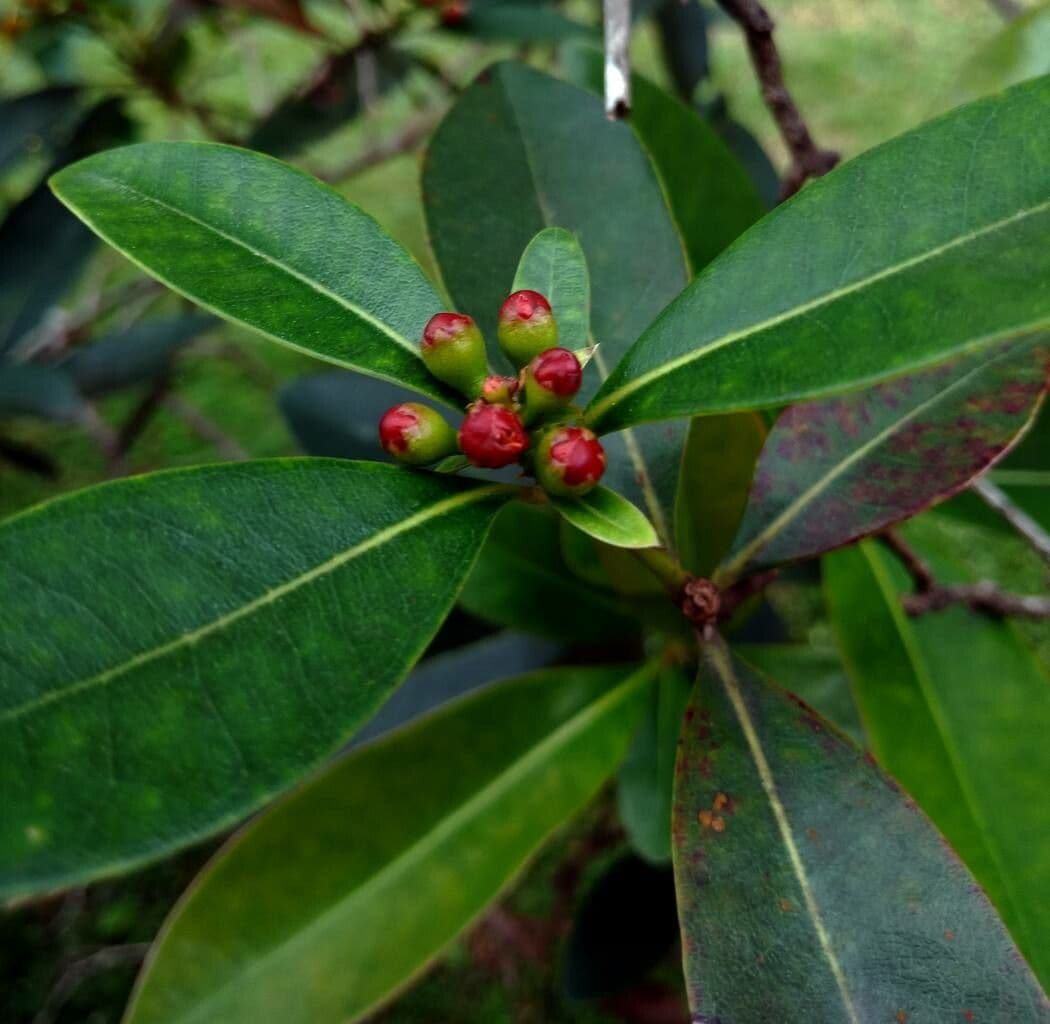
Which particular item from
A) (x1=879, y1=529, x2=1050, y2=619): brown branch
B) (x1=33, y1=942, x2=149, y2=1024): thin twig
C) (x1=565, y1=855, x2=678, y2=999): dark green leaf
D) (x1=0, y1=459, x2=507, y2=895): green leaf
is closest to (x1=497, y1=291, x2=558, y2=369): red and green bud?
(x1=0, y1=459, x2=507, y2=895): green leaf

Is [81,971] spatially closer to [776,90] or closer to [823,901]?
[823,901]

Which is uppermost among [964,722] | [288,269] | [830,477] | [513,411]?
[288,269]

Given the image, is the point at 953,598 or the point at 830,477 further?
the point at 953,598

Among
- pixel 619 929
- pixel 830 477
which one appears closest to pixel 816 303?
pixel 830 477

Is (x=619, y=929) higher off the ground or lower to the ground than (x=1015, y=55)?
lower

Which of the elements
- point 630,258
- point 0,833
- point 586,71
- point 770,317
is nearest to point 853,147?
point 586,71

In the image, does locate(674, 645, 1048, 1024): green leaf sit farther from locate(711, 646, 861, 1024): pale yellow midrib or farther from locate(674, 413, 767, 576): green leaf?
locate(674, 413, 767, 576): green leaf
